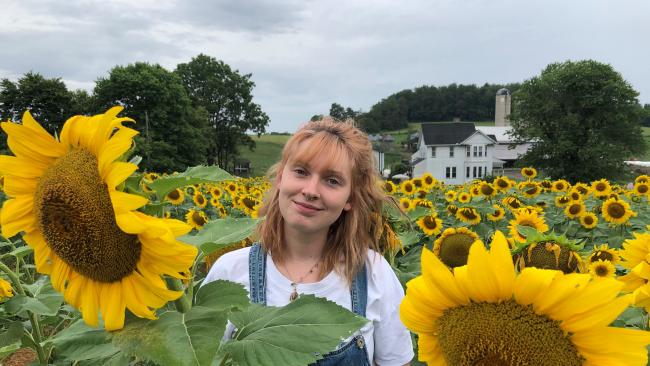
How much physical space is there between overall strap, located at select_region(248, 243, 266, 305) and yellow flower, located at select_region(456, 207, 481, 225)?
4406 millimetres

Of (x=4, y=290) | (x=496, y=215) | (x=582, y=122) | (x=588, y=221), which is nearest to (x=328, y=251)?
(x=4, y=290)

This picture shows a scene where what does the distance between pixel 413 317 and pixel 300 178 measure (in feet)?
3.54

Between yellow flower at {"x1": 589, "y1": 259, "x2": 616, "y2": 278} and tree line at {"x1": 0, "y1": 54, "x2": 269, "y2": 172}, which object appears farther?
tree line at {"x1": 0, "y1": 54, "x2": 269, "y2": 172}

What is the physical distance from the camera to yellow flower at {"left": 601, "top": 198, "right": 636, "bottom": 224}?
6.04 m

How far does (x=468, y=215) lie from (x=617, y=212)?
1.73m

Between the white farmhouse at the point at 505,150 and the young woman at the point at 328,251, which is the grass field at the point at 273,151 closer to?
the white farmhouse at the point at 505,150

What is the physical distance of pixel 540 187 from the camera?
857 centimetres

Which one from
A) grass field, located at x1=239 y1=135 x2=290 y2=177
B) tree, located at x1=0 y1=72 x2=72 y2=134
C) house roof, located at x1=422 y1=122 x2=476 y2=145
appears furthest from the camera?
house roof, located at x1=422 y1=122 x2=476 y2=145

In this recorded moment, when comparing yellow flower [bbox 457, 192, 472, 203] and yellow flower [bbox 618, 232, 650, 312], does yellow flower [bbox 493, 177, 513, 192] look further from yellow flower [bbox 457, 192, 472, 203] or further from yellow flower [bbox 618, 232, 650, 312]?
yellow flower [bbox 618, 232, 650, 312]

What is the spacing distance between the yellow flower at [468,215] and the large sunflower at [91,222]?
18.1 feet

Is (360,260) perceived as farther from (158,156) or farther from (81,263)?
(158,156)

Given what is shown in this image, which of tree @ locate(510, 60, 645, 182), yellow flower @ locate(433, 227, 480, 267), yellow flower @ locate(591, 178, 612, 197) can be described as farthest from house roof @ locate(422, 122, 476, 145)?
yellow flower @ locate(433, 227, 480, 267)

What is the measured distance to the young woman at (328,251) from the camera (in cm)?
191

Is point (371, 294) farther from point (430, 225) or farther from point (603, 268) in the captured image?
point (430, 225)
